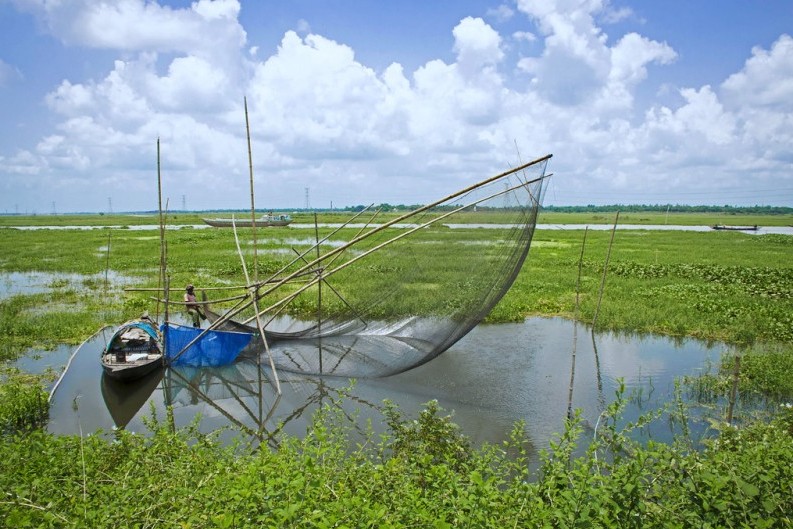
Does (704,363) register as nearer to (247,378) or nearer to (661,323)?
(661,323)

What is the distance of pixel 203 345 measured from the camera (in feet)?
26.2

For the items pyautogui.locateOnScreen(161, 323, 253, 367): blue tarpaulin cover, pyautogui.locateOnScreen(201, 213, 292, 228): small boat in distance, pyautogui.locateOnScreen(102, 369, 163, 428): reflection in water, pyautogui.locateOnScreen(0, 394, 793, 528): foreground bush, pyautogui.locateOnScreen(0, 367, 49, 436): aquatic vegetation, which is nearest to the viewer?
pyautogui.locateOnScreen(0, 394, 793, 528): foreground bush

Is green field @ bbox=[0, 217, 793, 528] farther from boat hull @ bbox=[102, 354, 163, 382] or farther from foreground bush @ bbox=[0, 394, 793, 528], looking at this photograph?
boat hull @ bbox=[102, 354, 163, 382]

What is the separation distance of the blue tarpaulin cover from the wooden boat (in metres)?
0.22

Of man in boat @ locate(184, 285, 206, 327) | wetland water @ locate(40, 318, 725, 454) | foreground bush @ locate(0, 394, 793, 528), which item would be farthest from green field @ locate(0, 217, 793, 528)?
man in boat @ locate(184, 285, 206, 327)

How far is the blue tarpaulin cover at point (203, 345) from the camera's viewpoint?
26.2 feet

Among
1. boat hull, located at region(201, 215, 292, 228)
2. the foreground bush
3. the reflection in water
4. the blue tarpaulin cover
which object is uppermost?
boat hull, located at region(201, 215, 292, 228)

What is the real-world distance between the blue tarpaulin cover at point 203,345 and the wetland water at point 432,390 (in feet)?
0.51

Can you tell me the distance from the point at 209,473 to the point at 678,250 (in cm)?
2601

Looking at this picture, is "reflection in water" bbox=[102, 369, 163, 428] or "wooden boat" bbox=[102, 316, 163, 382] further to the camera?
"wooden boat" bbox=[102, 316, 163, 382]

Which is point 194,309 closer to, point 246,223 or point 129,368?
point 129,368

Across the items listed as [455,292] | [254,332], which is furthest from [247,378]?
[455,292]

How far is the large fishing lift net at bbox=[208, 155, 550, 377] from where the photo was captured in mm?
6711

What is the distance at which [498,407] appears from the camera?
6.84 meters
